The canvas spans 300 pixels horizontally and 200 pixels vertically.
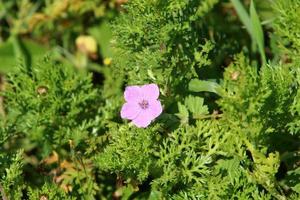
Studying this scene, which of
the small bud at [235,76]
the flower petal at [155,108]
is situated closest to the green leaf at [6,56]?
the flower petal at [155,108]

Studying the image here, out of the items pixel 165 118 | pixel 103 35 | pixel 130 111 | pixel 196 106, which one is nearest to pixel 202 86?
pixel 196 106

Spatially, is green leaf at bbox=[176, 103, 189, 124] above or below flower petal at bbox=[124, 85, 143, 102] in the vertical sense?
below

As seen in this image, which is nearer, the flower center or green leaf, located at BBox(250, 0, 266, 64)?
the flower center

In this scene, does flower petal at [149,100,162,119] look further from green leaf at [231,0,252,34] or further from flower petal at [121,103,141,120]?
green leaf at [231,0,252,34]

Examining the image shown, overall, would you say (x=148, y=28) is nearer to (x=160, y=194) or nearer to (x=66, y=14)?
(x=160, y=194)

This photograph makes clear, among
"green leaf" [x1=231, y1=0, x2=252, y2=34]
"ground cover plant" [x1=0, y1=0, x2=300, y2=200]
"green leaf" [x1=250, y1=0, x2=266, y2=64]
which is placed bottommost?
"ground cover plant" [x1=0, y1=0, x2=300, y2=200]

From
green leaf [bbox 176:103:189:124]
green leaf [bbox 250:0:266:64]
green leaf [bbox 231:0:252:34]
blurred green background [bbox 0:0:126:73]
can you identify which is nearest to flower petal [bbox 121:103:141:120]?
green leaf [bbox 176:103:189:124]

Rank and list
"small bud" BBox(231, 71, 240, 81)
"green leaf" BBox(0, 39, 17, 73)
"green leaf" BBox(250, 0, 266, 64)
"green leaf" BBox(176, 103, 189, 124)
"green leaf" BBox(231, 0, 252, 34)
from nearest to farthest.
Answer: "small bud" BBox(231, 71, 240, 81)
"green leaf" BBox(176, 103, 189, 124)
"green leaf" BBox(250, 0, 266, 64)
"green leaf" BBox(231, 0, 252, 34)
"green leaf" BBox(0, 39, 17, 73)

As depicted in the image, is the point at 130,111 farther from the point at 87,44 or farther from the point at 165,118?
the point at 87,44
